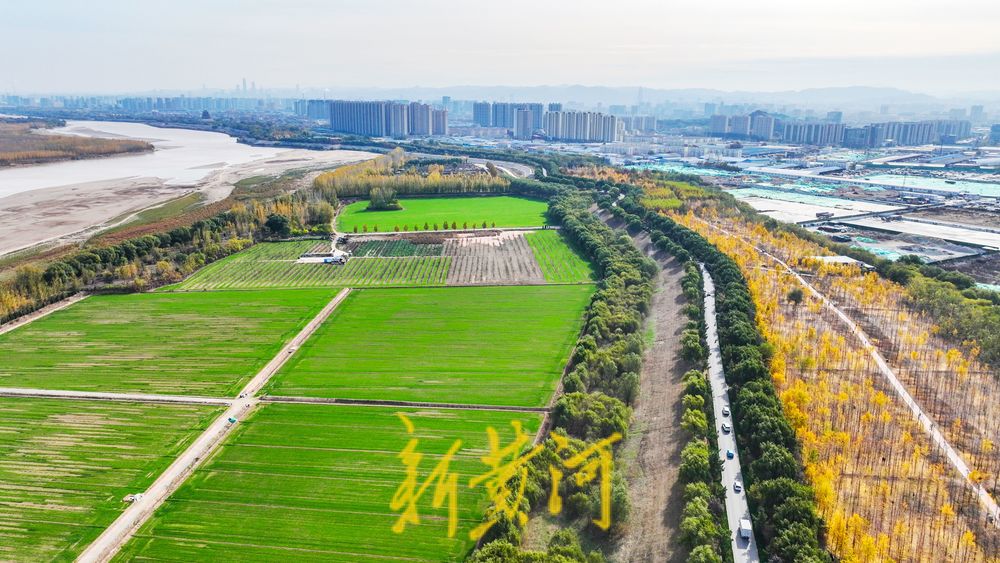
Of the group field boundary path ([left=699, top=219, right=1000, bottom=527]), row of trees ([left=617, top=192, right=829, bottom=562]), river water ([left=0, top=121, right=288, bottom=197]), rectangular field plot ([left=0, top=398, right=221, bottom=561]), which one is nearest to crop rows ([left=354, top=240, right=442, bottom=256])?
row of trees ([left=617, top=192, right=829, bottom=562])

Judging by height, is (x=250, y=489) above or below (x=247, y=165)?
below

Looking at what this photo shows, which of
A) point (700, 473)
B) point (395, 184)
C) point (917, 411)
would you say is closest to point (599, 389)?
point (700, 473)

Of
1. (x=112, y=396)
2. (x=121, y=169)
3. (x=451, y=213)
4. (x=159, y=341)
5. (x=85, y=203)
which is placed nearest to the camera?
(x=112, y=396)

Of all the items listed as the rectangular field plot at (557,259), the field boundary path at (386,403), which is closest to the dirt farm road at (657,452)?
the field boundary path at (386,403)

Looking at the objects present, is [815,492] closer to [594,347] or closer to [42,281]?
[594,347]

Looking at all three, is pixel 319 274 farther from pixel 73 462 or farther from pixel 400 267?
pixel 73 462

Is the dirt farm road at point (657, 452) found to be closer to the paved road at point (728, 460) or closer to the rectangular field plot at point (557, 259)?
the paved road at point (728, 460)

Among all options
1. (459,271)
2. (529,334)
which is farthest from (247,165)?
(529,334)

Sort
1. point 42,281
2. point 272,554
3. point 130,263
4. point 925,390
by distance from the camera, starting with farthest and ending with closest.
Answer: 1. point 130,263
2. point 42,281
3. point 925,390
4. point 272,554
